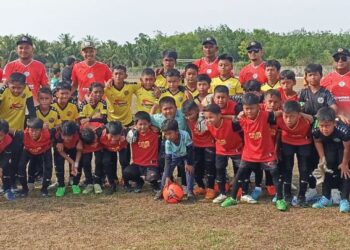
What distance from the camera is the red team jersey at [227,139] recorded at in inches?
255

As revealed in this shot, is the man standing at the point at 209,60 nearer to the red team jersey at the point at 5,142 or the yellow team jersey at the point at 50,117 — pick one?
the yellow team jersey at the point at 50,117

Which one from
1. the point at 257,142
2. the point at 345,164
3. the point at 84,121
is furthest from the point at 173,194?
the point at 345,164

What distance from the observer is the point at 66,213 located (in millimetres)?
5977

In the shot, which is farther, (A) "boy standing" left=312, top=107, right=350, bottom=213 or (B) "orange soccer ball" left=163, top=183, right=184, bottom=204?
(B) "orange soccer ball" left=163, top=183, right=184, bottom=204

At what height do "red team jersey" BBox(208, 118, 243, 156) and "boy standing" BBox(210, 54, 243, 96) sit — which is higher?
"boy standing" BBox(210, 54, 243, 96)

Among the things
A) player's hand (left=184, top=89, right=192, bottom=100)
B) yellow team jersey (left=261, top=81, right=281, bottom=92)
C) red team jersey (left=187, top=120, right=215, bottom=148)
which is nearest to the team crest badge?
yellow team jersey (left=261, top=81, right=281, bottom=92)

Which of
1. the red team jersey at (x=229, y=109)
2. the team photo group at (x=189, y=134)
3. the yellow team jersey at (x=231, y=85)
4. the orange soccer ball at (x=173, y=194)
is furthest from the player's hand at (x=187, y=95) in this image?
the orange soccer ball at (x=173, y=194)

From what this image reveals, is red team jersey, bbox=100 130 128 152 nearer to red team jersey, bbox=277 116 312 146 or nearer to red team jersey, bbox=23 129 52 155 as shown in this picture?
red team jersey, bbox=23 129 52 155

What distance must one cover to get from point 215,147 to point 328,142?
1532 mm

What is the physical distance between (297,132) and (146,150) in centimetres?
220

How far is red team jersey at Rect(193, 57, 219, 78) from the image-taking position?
8.18 meters

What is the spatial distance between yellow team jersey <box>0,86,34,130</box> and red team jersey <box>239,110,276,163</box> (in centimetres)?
324

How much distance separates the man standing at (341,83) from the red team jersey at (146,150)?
259 centimetres

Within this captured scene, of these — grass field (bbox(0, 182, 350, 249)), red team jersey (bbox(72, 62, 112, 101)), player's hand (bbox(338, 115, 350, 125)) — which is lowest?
grass field (bbox(0, 182, 350, 249))
